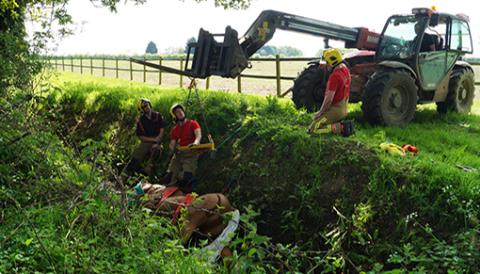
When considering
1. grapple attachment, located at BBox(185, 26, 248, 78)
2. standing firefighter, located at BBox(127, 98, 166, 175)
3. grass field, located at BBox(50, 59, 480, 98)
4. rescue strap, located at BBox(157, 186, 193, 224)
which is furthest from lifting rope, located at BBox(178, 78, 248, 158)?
grass field, located at BBox(50, 59, 480, 98)

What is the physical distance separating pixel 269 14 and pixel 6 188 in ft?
18.1

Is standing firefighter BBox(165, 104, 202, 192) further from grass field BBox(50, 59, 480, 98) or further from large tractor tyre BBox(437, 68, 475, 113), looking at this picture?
grass field BBox(50, 59, 480, 98)

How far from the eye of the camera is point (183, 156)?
8.72m

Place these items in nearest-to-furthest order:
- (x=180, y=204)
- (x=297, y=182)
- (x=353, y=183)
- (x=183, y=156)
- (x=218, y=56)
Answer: (x=180, y=204) < (x=353, y=183) < (x=297, y=182) < (x=183, y=156) < (x=218, y=56)

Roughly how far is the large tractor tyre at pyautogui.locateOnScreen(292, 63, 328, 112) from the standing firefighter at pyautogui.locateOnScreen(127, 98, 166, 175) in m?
2.67

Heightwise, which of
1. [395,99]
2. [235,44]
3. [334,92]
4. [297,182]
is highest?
[235,44]

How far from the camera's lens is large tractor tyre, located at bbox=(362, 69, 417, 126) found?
8.66 meters

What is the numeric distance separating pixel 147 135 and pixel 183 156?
1.27 meters

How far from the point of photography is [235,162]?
27.8 ft

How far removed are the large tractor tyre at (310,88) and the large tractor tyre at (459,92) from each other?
2665 millimetres

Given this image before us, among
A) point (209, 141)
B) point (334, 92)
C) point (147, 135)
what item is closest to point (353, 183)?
point (334, 92)

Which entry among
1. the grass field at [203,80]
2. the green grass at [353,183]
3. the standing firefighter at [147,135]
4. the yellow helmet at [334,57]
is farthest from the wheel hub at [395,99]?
the grass field at [203,80]

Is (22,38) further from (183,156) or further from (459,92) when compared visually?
(459,92)

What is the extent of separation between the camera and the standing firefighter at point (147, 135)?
379 inches
